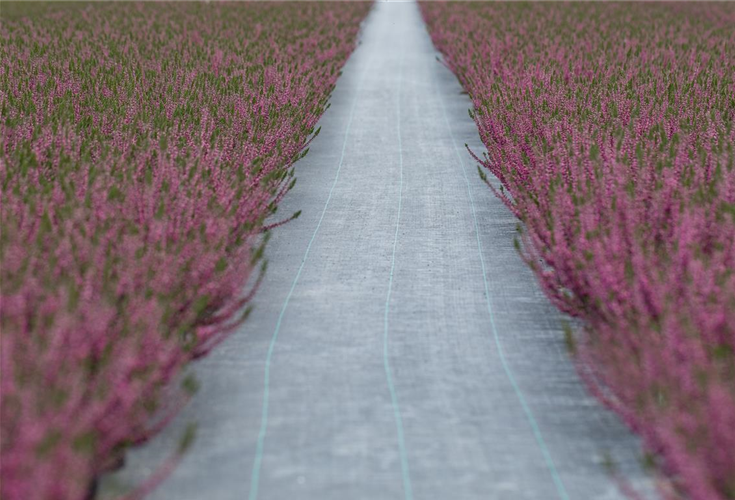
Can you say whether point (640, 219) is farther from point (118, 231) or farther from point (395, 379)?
point (118, 231)

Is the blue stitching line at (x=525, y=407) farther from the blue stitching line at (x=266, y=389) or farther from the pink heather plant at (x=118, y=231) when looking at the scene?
the pink heather plant at (x=118, y=231)

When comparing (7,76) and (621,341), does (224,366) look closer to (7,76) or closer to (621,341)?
(621,341)

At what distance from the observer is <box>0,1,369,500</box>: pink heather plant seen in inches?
147

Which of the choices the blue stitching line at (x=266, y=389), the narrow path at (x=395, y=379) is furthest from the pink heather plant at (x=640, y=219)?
the blue stitching line at (x=266, y=389)

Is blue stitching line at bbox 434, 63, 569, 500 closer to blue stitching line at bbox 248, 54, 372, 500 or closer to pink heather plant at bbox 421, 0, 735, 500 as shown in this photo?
pink heather plant at bbox 421, 0, 735, 500

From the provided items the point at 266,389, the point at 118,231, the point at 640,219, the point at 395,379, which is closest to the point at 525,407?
the point at 395,379

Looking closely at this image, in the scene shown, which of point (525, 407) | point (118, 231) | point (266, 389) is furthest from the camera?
point (118, 231)

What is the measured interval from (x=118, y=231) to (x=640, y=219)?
347 centimetres

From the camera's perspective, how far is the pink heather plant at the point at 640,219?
4035mm

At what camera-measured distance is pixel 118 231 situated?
5.47 metres

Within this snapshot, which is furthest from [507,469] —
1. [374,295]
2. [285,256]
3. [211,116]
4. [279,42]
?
[279,42]

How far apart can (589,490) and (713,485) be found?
72 cm

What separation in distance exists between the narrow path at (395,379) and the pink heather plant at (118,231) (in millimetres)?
333

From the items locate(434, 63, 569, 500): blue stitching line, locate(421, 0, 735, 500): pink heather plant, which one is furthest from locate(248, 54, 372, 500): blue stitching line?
locate(421, 0, 735, 500): pink heather plant
